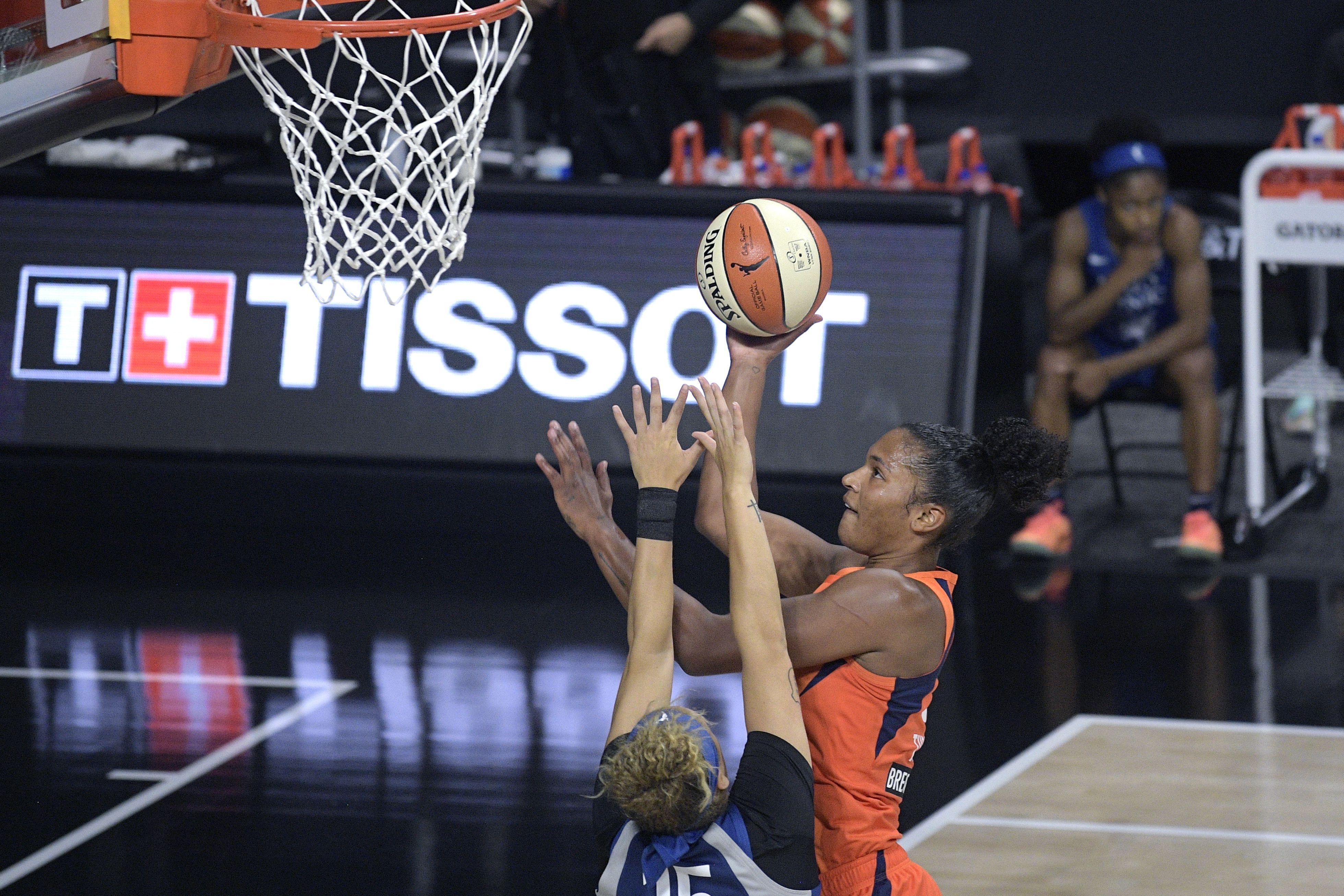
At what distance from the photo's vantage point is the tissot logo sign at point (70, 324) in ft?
24.5

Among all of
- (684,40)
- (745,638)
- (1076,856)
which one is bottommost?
(1076,856)

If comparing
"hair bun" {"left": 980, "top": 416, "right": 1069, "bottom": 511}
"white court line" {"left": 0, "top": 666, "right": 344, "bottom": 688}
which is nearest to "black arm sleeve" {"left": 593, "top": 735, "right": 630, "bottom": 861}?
"hair bun" {"left": 980, "top": 416, "right": 1069, "bottom": 511}

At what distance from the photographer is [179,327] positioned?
24.6 feet

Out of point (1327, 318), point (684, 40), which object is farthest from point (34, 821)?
point (1327, 318)

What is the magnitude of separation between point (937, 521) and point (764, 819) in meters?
0.64

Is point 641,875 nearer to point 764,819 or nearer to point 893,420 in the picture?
point 764,819

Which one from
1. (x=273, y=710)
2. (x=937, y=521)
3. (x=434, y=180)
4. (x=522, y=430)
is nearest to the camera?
(x=937, y=521)

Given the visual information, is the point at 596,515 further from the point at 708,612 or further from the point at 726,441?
the point at 726,441

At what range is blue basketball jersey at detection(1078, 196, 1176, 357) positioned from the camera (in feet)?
24.2

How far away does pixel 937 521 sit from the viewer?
10.2 feet

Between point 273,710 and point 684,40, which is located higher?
point 684,40

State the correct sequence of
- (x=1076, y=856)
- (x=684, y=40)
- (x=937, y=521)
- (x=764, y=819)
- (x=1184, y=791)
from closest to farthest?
1. (x=764, y=819)
2. (x=937, y=521)
3. (x=1076, y=856)
4. (x=1184, y=791)
5. (x=684, y=40)

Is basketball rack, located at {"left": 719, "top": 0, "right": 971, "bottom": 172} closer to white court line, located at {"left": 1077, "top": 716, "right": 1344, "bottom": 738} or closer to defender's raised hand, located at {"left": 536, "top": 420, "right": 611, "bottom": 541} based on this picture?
white court line, located at {"left": 1077, "top": 716, "right": 1344, "bottom": 738}

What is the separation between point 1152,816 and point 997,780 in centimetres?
45
